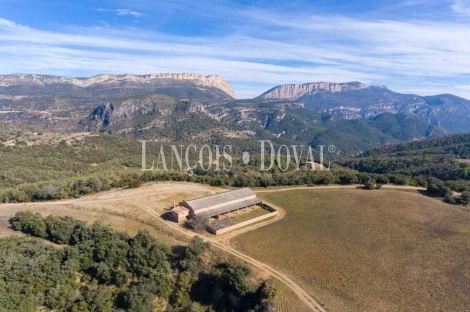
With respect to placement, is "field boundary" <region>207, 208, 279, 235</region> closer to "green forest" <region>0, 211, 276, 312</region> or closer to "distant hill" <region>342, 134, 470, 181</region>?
"green forest" <region>0, 211, 276, 312</region>

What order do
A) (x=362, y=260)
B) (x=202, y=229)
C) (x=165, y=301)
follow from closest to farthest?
(x=165, y=301)
(x=362, y=260)
(x=202, y=229)

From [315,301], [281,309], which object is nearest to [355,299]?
[315,301]

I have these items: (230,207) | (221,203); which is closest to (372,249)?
(230,207)


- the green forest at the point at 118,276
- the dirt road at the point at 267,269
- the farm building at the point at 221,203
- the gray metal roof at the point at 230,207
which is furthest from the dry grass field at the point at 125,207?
the gray metal roof at the point at 230,207

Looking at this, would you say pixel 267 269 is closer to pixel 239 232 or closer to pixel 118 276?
pixel 239 232

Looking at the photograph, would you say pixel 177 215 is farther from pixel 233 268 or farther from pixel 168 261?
pixel 233 268

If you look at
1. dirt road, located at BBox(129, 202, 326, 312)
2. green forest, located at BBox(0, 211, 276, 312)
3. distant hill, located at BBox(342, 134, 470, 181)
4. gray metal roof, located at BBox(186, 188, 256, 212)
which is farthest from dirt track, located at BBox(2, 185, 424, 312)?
distant hill, located at BBox(342, 134, 470, 181)
